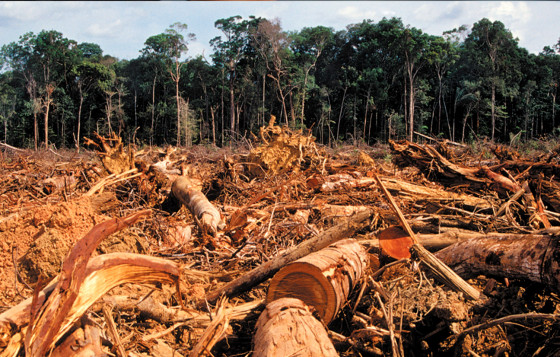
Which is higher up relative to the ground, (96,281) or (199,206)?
(96,281)

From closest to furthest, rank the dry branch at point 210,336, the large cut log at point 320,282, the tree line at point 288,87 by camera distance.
Answer: the dry branch at point 210,336 → the large cut log at point 320,282 → the tree line at point 288,87

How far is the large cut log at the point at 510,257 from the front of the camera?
2.10 metres

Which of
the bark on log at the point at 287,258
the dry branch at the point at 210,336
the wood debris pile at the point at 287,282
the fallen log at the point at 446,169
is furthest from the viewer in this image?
the fallen log at the point at 446,169

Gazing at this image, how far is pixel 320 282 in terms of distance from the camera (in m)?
2.25

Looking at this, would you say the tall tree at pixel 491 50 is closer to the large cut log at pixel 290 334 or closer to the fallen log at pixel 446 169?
the fallen log at pixel 446 169

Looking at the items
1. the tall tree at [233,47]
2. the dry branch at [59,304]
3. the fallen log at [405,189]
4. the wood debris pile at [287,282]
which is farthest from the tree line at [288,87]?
the dry branch at [59,304]

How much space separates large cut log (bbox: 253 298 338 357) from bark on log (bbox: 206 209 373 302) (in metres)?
0.53

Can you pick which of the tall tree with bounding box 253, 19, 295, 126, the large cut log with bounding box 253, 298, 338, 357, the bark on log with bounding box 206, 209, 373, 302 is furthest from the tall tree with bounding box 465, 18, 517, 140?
the large cut log with bounding box 253, 298, 338, 357

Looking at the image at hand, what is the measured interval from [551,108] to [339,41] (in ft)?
80.0

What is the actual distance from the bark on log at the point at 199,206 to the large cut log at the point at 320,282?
1.84 m

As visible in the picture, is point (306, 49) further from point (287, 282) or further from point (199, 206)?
point (287, 282)

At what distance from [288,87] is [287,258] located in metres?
37.4

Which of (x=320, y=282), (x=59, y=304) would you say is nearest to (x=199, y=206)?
(x=320, y=282)

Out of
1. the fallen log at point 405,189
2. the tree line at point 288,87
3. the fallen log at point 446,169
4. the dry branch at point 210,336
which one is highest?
the tree line at point 288,87
